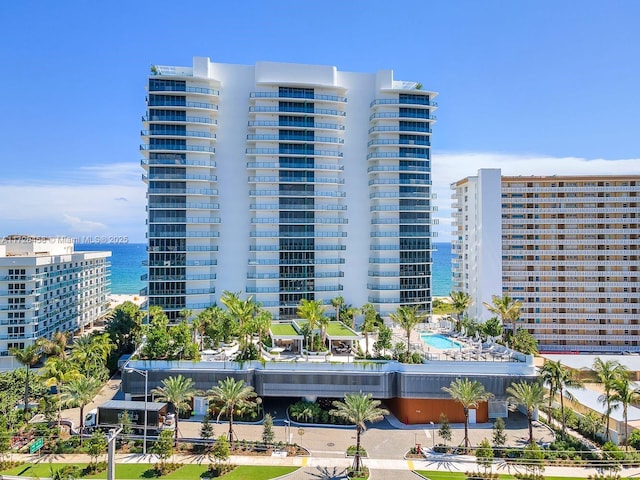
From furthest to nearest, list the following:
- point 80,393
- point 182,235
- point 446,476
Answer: point 182,235
point 80,393
point 446,476

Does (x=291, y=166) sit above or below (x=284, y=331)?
above

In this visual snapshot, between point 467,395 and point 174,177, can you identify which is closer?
point 467,395

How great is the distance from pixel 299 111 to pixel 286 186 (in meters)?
11.6

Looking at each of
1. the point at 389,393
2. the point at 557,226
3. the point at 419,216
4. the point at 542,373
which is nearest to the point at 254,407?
the point at 389,393

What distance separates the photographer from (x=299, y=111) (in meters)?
65.4

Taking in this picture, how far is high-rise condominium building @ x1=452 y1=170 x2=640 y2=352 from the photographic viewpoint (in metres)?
68.9

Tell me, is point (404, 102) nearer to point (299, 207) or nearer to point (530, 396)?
point (299, 207)

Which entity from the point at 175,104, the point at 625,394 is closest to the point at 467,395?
the point at 625,394

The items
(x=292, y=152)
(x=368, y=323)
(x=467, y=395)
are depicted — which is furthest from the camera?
(x=292, y=152)

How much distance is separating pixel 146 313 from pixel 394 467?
41990 millimetres

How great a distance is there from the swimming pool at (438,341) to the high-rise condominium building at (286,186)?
980cm

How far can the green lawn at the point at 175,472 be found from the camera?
31.3 m

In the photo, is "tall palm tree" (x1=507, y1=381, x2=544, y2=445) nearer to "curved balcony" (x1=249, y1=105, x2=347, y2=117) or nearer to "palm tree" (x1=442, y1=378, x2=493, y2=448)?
"palm tree" (x1=442, y1=378, x2=493, y2=448)

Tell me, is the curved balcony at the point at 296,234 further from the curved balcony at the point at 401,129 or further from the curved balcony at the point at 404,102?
the curved balcony at the point at 404,102
